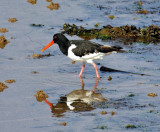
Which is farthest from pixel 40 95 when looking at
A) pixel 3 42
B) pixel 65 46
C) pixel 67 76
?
pixel 3 42

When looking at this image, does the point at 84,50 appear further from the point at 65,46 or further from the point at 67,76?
the point at 67,76

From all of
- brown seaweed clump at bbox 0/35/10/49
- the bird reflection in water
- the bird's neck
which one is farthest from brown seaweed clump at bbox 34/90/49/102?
brown seaweed clump at bbox 0/35/10/49

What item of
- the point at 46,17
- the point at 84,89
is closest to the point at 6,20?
the point at 46,17

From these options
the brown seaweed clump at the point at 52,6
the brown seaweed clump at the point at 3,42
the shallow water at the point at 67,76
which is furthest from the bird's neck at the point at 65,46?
the brown seaweed clump at the point at 52,6

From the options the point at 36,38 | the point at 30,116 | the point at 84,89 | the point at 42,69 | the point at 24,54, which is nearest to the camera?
the point at 30,116

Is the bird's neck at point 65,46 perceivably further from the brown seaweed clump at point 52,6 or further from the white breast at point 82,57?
the brown seaweed clump at point 52,6

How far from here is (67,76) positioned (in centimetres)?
1077

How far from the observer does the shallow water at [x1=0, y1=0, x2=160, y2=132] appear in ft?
26.6

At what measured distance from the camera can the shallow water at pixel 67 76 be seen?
809cm

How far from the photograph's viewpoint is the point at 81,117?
27.1 feet

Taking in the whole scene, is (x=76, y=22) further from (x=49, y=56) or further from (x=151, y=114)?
(x=151, y=114)

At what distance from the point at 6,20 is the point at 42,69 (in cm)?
468

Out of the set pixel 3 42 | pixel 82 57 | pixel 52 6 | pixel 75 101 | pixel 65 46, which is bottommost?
pixel 75 101

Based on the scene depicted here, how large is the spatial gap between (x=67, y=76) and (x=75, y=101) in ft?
5.28
